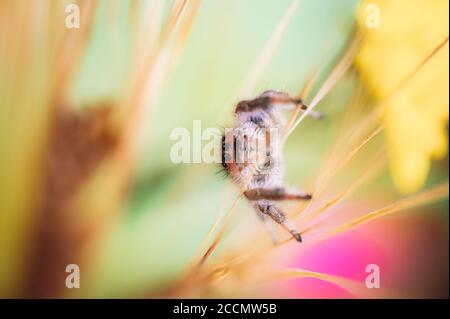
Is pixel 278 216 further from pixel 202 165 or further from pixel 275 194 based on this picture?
pixel 202 165

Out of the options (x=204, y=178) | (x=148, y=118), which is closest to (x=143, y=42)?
(x=148, y=118)

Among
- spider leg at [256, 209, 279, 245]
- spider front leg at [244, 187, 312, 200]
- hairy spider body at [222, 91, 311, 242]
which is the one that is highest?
hairy spider body at [222, 91, 311, 242]

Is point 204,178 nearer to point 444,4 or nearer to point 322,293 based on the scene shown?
point 322,293

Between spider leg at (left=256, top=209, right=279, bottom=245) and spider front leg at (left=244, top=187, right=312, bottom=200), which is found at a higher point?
spider front leg at (left=244, top=187, right=312, bottom=200)

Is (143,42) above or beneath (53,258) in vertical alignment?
Answer: above

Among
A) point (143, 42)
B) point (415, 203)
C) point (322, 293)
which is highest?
point (143, 42)
